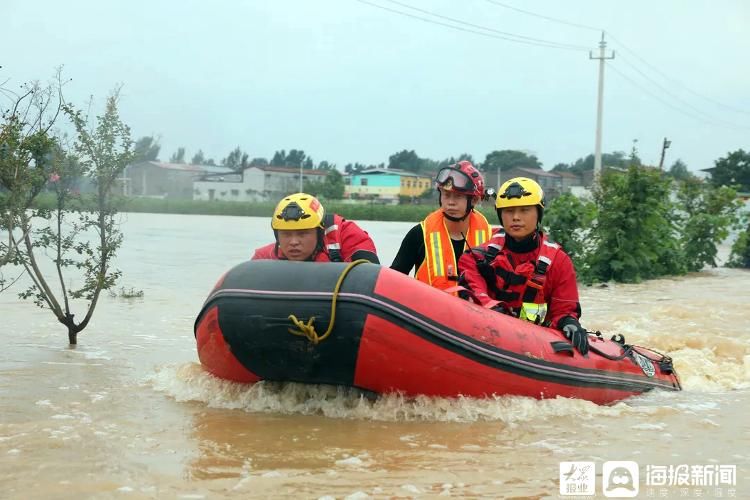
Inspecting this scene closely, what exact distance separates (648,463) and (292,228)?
2.32 metres

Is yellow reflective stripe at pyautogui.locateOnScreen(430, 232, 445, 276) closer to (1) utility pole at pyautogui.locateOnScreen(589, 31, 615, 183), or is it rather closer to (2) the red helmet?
(2) the red helmet

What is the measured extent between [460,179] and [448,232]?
1.35 ft

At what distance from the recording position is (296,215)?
5094 mm

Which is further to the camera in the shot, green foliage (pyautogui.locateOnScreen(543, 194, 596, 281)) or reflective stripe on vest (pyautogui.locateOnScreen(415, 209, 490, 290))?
green foliage (pyautogui.locateOnScreen(543, 194, 596, 281))

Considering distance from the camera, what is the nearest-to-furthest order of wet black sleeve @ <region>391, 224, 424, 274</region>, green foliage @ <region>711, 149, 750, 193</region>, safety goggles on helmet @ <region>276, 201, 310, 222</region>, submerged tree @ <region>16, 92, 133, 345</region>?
1. safety goggles on helmet @ <region>276, 201, 310, 222</region>
2. wet black sleeve @ <region>391, 224, 424, 274</region>
3. submerged tree @ <region>16, 92, 133, 345</region>
4. green foliage @ <region>711, 149, 750, 193</region>

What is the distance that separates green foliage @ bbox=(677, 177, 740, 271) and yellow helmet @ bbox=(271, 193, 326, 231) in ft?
43.9

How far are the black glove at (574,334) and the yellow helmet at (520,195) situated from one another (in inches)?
28.9

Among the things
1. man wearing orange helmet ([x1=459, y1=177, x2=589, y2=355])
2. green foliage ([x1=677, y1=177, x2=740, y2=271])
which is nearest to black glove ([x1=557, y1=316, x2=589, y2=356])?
man wearing orange helmet ([x1=459, y1=177, x2=589, y2=355])

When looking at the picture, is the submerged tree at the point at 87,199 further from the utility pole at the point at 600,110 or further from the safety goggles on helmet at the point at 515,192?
the utility pole at the point at 600,110

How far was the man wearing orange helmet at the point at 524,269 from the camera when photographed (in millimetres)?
5395

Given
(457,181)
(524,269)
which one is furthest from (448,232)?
(524,269)

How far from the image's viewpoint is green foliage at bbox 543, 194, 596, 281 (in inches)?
584

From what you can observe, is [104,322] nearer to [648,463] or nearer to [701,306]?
[648,463]

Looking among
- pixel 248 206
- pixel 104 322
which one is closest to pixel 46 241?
pixel 104 322
